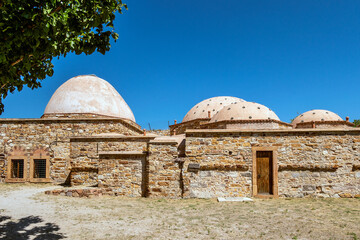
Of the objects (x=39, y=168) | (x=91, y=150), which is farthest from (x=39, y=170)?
(x=91, y=150)

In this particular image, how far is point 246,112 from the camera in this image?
15523 millimetres

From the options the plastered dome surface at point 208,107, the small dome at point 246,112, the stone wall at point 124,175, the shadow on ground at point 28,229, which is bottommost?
the shadow on ground at point 28,229

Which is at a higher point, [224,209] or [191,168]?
[191,168]

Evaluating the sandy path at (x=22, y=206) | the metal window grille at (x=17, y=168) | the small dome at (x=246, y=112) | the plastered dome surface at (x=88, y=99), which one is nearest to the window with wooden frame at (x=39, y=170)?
the metal window grille at (x=17, y=168)

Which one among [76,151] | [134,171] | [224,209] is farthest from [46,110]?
[224,209]

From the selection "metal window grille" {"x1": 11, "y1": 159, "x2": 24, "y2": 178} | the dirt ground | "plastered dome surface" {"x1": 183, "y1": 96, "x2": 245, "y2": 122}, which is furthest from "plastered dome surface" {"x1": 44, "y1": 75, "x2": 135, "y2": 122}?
the dirt ground

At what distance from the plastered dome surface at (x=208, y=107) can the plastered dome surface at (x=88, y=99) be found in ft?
16.6

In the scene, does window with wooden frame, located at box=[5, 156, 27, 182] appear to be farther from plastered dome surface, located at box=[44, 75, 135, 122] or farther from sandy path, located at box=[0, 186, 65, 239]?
sandy path, located at box=[0, 186, 65, 239]

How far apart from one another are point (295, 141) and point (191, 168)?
14.3 ft

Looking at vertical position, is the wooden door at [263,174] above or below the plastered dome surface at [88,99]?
below

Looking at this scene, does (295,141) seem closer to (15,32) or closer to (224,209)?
(224,209)

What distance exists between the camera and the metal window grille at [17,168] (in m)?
15.3

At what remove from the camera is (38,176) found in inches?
593

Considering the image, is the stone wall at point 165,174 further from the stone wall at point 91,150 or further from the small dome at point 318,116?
the small dome at point 318,116
